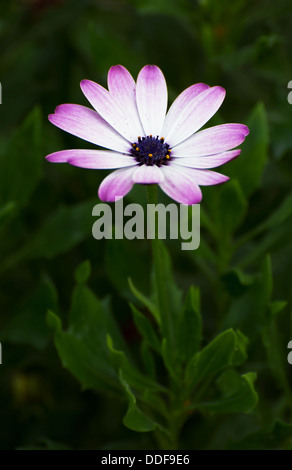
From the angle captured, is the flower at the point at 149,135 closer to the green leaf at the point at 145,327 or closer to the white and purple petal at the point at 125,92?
the white and purple petal at the point at 125,92

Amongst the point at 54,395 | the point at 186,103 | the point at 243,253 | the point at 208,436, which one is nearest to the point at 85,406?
the point at 54,395

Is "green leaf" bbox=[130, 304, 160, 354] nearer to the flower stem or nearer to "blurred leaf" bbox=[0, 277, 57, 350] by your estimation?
the flower stem

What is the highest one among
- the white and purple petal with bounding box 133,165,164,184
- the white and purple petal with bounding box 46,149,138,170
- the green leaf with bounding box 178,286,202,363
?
the white and purple petal with bounding box 46,149,138,170

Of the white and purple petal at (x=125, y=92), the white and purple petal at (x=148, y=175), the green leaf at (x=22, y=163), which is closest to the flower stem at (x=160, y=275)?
the white and purple petal at (x=148, y=175)

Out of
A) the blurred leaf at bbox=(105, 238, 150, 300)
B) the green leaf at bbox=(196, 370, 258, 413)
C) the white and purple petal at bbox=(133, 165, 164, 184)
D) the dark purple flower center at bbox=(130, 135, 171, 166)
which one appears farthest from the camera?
the blurred leaf at bbox=(105, 238, 150, 300)

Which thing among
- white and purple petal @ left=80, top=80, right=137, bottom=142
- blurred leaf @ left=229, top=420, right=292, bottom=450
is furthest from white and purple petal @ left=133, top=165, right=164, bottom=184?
blurred leaf @ left=229, top=420, right=292, bottom=450

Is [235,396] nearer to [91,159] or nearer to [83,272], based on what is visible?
[83,272]

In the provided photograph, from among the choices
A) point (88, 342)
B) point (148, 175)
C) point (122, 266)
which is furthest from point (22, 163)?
point (148, 175)
